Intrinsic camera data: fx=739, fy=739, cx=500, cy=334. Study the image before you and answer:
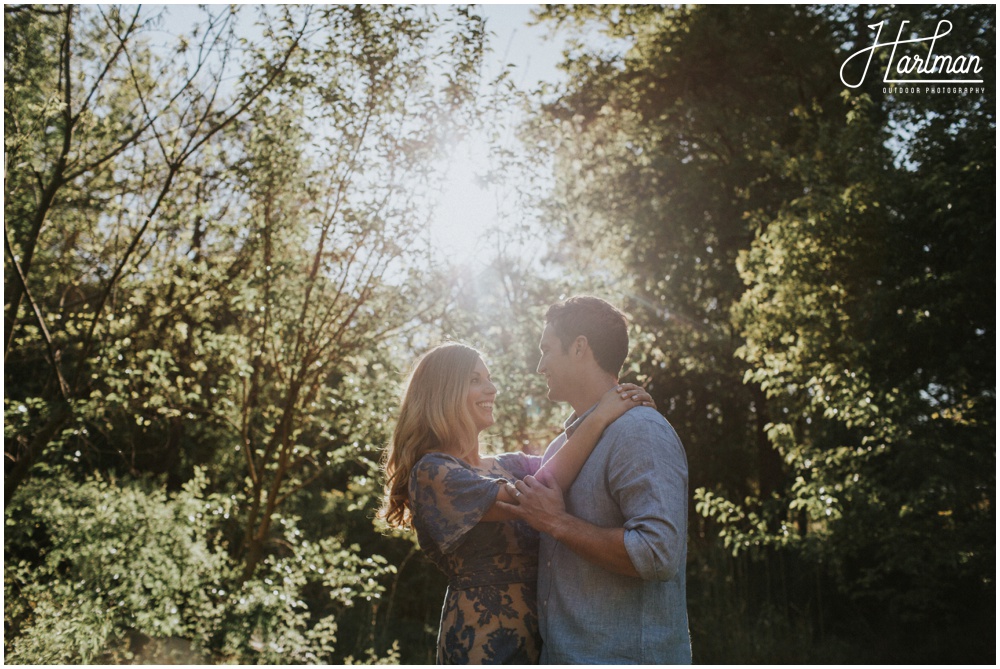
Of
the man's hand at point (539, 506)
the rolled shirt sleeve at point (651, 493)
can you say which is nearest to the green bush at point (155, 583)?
the man's hand at point (539, 506)

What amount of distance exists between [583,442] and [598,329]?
423 millimetres

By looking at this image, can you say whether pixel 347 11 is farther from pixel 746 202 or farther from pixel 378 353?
pixel 746 202

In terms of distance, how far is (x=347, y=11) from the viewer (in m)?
5.89

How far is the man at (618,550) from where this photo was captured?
2.05 metres

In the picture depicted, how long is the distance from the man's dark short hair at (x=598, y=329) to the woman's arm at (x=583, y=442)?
0.19m

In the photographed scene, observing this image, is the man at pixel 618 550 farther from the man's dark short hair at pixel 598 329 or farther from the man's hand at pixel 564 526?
the man's dark short hair at pixel 598 329

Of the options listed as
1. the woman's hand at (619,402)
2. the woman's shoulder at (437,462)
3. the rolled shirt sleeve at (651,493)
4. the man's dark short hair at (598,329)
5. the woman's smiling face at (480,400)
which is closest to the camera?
the rolled shirt sleeve at (651,493)

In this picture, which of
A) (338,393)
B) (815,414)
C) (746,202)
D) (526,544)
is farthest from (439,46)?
(746,202)

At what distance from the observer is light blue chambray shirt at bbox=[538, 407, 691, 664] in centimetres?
205

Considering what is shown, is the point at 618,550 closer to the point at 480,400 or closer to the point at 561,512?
the point at 561,512

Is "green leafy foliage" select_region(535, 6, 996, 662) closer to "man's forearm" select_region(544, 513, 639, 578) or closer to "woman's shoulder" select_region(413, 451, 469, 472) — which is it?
"woman's shoulder" select_region(413, 451, 469, 472)

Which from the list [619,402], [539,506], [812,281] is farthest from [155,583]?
[812,281]

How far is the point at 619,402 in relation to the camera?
239 cm

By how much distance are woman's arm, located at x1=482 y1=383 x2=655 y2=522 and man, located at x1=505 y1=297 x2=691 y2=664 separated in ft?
0.09
